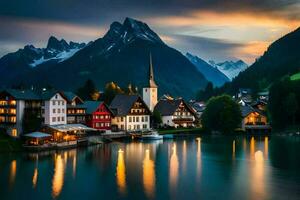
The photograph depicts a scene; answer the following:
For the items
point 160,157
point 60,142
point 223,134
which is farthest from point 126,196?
point 223,134

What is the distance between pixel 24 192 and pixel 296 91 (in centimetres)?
8879

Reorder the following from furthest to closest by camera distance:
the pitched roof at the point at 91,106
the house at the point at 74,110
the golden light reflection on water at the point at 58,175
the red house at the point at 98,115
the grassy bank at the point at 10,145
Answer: the pitched roof at the point at 91,106
the red house at the point at 98,115
the house at the point at 74,110
the grassy bank at the point at 10,145
the golden light reflection on water at the point at 58,175

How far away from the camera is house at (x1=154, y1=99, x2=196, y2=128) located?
120 m

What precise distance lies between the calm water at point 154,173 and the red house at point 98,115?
16.4 m

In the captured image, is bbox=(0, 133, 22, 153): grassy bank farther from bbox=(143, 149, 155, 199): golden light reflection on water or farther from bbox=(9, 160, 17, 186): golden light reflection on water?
bbox=(143, 149, 155, 199): golden light reflection on water

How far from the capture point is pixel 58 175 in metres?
53.7

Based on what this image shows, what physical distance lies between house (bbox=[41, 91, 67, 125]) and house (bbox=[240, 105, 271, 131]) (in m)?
50.3

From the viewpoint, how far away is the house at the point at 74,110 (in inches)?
3639

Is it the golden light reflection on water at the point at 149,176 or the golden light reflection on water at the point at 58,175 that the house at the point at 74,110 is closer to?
the golden light reflection on water at the point at 58,175

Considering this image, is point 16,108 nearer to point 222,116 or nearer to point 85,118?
point 85,118

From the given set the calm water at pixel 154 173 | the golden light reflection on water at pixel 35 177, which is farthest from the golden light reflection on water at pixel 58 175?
the golden light reflection on water at pixel 35 177

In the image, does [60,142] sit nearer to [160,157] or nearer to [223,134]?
[160,157]

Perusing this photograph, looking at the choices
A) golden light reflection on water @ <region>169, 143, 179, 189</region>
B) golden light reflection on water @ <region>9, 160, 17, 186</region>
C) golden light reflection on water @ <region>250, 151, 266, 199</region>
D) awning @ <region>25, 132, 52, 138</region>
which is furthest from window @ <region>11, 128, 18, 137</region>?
golden light reflection on water @ <region>250, 151, 266, 199</region>

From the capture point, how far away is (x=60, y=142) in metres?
78.6
